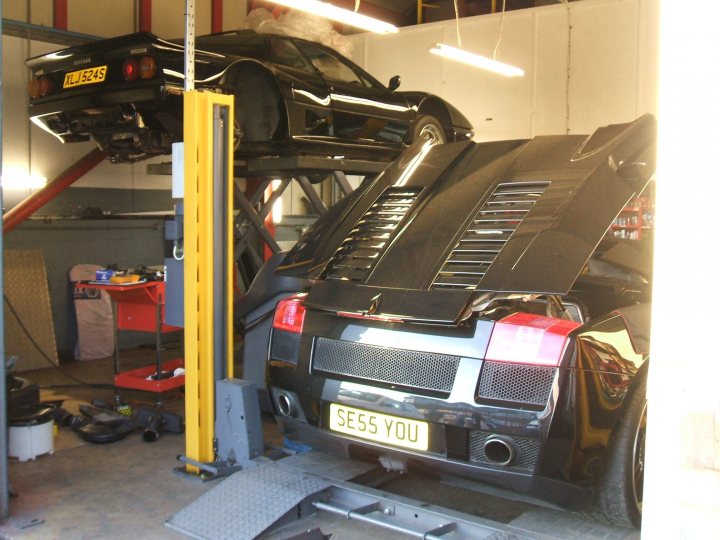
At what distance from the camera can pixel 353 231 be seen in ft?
11.6

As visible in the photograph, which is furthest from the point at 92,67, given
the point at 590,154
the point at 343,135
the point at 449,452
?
the point at 449,452

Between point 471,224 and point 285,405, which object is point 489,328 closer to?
point 471,224

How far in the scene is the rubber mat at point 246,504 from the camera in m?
2.96

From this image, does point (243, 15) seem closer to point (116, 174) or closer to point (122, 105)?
point (116, 174)

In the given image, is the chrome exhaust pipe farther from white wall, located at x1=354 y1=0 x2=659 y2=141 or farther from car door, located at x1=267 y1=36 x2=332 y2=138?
white wall, located at x1=354 y1=0 x2=659 y2=141

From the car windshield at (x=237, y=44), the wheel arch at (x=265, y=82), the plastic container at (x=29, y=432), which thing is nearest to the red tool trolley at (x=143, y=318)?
the plastic container at (x=29, y=432)

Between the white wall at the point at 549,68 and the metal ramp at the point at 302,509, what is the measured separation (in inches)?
289

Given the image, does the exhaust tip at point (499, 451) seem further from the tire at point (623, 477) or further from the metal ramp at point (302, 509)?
the tire at point (623, 477)

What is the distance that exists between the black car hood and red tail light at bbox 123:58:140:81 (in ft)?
7.06

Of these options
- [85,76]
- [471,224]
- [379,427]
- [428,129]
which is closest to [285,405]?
[379,427]

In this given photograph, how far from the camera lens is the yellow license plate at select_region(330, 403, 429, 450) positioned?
9.03 ft

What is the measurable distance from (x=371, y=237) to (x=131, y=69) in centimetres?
265

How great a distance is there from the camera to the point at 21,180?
7.44 metres

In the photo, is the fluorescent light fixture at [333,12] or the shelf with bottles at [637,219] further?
the shelf with bottles at [637,219]
